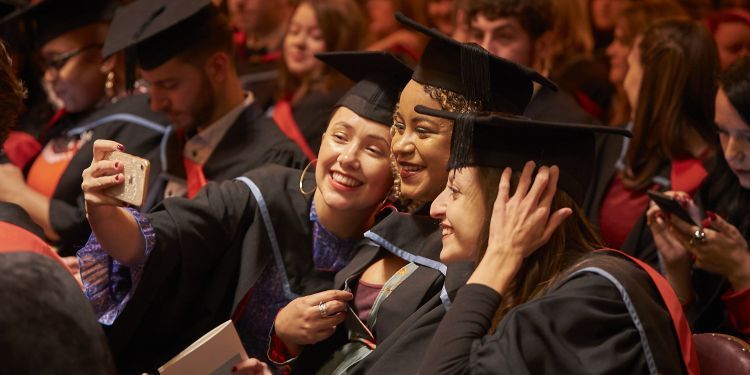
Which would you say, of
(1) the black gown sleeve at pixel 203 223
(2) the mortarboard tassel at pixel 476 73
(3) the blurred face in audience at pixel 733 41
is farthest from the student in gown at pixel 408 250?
(3) the blurred face in audience at pixel 733 41

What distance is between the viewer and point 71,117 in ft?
14.3

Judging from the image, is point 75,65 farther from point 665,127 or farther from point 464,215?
point 464,215

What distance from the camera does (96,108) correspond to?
4363 millimetres

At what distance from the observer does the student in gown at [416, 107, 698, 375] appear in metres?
2.04

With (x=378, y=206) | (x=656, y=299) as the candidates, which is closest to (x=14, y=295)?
(x=656, y=299)

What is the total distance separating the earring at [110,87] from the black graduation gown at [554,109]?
1658 millimetres

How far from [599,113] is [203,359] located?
2927 millimetres

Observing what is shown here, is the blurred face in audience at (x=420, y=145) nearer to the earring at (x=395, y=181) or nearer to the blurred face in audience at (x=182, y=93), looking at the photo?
the earring at (x=395, y=181)

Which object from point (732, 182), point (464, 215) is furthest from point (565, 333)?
point (732, 182)

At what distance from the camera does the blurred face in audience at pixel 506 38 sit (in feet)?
13.1

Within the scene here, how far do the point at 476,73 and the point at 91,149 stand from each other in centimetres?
210

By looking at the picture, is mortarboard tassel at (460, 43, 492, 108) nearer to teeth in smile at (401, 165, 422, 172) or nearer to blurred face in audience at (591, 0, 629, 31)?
teeth in smile at (401, 165, 422, 172)

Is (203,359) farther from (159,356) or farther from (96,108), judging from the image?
(96,108)

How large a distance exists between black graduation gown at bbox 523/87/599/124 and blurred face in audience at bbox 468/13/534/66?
0.15 metres
